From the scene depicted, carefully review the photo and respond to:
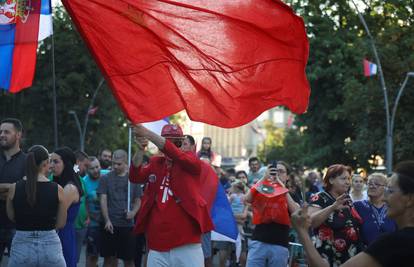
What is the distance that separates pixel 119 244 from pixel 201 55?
6555 mm

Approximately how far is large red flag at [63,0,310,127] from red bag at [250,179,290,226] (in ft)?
9.43

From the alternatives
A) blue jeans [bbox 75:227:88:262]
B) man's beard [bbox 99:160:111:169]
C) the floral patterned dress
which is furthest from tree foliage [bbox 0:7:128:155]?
the floral patterned dress

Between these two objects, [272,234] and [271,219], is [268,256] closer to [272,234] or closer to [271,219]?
[272,234]

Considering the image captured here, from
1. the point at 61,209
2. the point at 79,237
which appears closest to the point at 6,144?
the point at 61,209

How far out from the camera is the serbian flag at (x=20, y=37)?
10.5m

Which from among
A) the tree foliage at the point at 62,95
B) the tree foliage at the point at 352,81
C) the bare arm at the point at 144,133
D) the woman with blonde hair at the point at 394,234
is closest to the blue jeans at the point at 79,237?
the bare arm at the point at 144,133

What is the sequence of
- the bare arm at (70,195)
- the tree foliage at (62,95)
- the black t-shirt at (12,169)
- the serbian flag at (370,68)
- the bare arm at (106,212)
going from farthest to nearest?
the tree foliage at (62,95) < the serbian flag at (370,68) < the bare arm at (106,212) < the black t-shirt at (12,169) < the bare arm at (70,195)

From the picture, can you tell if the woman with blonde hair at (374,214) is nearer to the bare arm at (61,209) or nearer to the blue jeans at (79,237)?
the bare arm at (61,209)

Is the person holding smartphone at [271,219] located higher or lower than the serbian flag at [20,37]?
lower

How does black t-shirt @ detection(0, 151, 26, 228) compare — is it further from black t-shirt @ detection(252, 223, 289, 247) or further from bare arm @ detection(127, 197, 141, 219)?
bare arm @ detection(127, 197, 141, 219)

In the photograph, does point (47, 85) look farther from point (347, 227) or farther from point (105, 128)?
point (347, 227)

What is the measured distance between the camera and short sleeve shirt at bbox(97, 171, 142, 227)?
14656 millimetres

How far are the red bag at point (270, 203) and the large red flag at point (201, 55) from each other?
9.43 feet

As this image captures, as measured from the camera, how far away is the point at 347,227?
9656 millimetres
